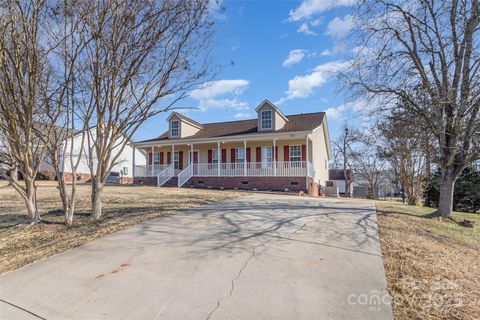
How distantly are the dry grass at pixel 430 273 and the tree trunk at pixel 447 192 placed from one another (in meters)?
3.54

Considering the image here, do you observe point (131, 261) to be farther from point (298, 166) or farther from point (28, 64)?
point (298, 166)

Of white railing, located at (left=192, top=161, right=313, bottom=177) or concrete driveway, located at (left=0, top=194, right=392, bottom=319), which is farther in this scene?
white railing, located at (left=192, top=161, right=313, bottom=177)

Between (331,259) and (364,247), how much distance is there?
1024 mm

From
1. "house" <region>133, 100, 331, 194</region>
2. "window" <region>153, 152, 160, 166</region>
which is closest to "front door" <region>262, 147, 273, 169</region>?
"house" <region>133, 100, 331, 194</region>

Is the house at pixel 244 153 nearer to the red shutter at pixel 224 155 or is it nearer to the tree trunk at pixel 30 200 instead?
the red shutter at pixel 224 155

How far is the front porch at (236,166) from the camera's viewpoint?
18.9m

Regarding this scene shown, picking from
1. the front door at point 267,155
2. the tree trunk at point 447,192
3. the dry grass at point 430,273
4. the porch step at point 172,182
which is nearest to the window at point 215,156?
the porch step at point 172,182

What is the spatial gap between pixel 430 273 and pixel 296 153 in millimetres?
16084

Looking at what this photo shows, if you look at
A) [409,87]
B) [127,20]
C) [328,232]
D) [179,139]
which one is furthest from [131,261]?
[179,139]

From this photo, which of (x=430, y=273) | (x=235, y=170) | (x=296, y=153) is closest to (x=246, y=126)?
(x=235, y=170)

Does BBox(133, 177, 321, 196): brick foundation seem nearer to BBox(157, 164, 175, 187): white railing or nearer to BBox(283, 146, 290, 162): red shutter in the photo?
BBox(157, 164, 175, 187): white railing

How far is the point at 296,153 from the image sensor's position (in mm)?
20234

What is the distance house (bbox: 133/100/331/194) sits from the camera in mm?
19047

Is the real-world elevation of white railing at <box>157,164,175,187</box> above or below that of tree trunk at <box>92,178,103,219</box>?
above
